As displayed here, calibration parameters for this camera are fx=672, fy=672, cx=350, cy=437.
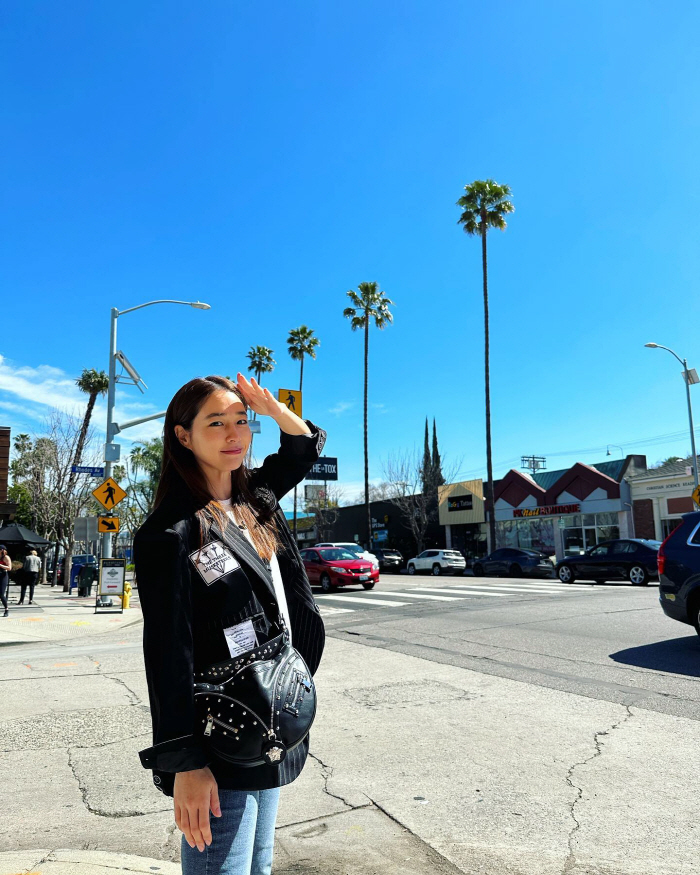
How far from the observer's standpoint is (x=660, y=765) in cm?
454

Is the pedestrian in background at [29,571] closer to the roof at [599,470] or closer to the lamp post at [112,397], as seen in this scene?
the lamp post at [112,397]

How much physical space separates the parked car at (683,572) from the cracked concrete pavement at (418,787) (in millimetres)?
2834

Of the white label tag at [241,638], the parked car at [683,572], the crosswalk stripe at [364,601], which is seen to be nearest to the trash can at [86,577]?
the crosswalk stripe at [364,601]

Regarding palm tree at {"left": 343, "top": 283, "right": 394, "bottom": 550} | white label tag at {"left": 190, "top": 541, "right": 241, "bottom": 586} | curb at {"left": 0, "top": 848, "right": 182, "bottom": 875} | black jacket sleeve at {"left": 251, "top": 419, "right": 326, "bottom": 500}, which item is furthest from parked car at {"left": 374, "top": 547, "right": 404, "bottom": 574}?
white label tag at {"left": 190, "top": 541, "right": 241, "bottom": 586}

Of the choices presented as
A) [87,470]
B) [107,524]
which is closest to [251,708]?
[107,524]

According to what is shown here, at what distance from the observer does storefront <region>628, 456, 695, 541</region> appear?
32875 millimetres

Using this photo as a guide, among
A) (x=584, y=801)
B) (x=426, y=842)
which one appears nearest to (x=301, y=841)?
(x=426, y=842)

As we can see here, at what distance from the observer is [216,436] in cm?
204

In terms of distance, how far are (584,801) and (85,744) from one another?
3.77 metres

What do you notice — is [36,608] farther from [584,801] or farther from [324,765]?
[584,801]

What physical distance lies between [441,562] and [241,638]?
34137 mm

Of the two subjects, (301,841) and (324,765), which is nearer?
(301,841)

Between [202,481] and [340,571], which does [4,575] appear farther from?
[202,481]

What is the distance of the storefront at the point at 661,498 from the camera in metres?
32.9
